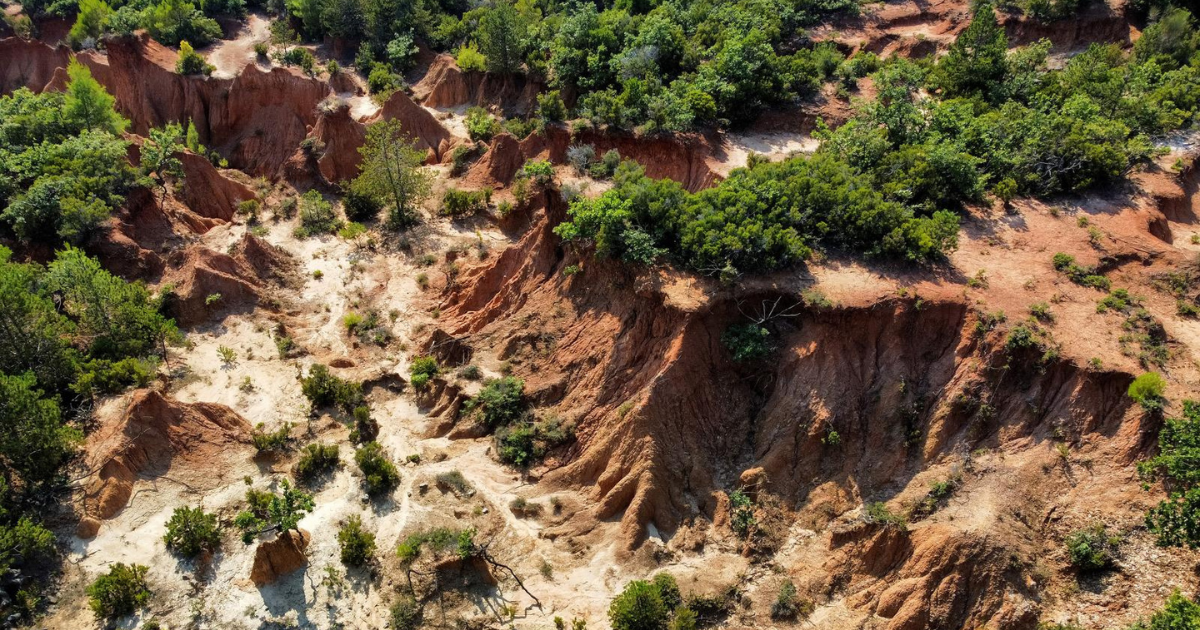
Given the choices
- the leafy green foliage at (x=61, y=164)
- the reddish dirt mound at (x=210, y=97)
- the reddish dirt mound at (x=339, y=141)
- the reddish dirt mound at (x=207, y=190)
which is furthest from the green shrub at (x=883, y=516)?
the reddish dirt mound at (x=210, y=97)

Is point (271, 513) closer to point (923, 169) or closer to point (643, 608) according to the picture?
point (643, 608)

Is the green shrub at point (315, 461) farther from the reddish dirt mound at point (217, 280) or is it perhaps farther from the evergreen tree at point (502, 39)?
the evergreen tree at point (502, 39)

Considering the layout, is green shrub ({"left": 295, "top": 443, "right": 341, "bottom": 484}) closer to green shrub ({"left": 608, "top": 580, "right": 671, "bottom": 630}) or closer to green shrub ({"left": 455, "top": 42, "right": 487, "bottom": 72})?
green shrub ({"left": 608, "top": 580, "right": 671, "bottom": 630})

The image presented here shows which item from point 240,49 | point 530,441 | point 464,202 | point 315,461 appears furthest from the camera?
point 240,49

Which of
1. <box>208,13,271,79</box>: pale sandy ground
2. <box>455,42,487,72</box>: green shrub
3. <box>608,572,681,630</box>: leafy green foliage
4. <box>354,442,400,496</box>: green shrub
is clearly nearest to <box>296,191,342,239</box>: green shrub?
<box>455,42,487,72</box>: green shrub

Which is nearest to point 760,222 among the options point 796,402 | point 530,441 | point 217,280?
point 796,402

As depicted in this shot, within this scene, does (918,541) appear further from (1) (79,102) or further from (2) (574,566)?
(1) (79,102)
